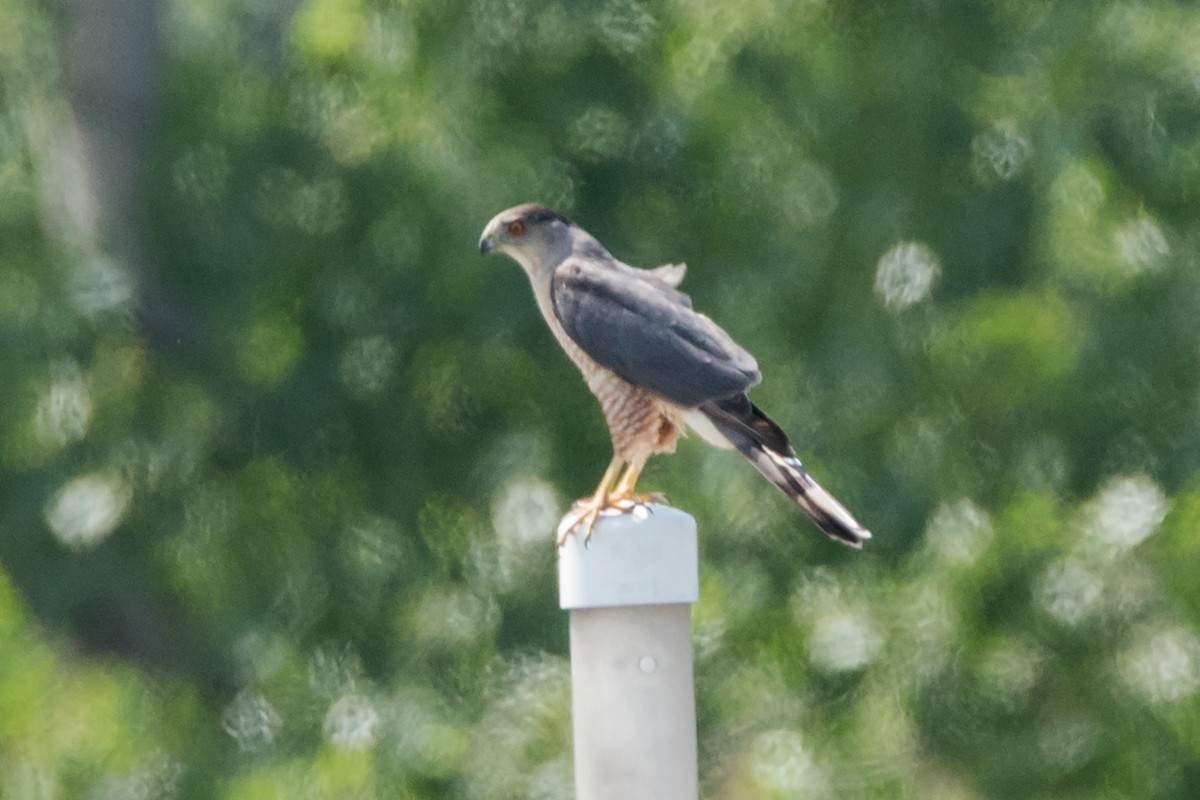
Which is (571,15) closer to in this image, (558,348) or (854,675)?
(558,348)

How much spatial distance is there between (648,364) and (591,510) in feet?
1.63

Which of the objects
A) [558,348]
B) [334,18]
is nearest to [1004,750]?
[558,348]

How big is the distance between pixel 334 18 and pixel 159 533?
117cm

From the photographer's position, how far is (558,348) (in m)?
3.70

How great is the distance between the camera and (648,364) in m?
2.43

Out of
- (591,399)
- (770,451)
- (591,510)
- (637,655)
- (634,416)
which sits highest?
(591,399)

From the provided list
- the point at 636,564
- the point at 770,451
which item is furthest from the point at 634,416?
the point at 636,564

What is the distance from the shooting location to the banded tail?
2082 millimetres

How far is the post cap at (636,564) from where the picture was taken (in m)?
1.78

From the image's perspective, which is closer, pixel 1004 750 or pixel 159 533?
pixel 1004 750

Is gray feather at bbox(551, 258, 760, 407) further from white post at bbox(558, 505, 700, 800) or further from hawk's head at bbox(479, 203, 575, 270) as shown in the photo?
white post at bbox(558, 505, 700, 800)

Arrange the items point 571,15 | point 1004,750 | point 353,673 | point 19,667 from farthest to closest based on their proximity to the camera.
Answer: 1. point 571,15
2. point 353,673
3. point 1004,750
4. point 19,667

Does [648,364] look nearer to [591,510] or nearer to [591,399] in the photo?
[591,510]

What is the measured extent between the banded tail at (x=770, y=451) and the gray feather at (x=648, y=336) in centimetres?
3
